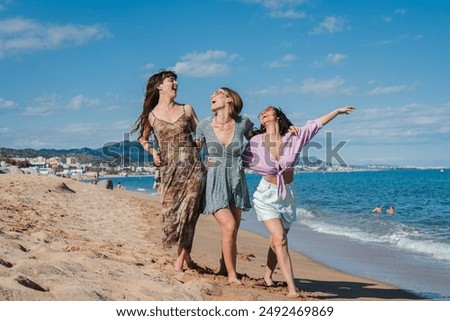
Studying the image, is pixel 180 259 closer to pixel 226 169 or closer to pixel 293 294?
pixel 226 169

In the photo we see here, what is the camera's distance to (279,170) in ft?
18.1

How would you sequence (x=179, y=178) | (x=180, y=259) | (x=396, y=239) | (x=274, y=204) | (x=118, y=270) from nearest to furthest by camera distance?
(x=274, y=204), (x=118, y=270), (x=179, y=178), (x=180, y=259), (x=396, y=239)

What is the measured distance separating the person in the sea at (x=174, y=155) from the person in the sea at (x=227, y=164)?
26 cm

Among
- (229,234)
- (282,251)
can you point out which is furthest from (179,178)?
(282,251)

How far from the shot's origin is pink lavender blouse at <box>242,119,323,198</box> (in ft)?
17.8

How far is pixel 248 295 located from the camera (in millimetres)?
5152

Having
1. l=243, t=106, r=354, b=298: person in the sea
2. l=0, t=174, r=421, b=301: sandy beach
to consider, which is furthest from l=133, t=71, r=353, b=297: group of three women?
l=0, t=174, r=421, b=301: sandy beach

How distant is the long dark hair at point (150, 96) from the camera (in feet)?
20.3

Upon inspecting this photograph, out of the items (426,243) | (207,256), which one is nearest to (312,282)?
(207,256)

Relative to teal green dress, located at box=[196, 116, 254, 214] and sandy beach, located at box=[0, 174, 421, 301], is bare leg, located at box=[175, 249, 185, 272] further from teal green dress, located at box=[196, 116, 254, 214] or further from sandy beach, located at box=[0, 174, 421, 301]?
teal green dress, located at box=[196, 116, 254, 214]

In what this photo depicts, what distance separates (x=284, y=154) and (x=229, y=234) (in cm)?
103

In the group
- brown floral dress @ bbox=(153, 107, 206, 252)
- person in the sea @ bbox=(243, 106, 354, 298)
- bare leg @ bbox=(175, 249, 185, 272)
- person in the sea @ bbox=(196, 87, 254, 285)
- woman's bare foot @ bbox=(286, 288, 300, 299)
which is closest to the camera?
woman's bare foot @ bbox=(286, 288, 300, 299)

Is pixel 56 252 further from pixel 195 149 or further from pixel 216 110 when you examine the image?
pixel 216 110

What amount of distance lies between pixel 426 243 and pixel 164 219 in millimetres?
9770
